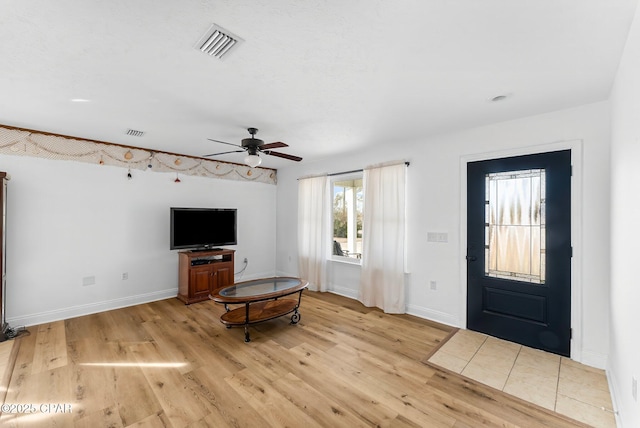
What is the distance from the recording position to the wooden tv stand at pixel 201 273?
4.45 m

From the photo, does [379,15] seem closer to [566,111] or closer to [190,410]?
[566,111]

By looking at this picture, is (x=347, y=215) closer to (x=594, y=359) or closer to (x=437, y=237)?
(x=437, y=237)

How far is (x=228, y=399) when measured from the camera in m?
2.17

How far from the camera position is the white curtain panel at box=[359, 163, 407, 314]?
13.1ft

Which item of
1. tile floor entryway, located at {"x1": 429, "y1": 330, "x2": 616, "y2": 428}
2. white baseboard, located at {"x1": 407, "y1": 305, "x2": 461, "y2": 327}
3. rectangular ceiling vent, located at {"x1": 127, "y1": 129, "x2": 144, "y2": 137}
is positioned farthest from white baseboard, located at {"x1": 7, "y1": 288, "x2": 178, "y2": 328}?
tile floor entryway, located at {"x1": 429, "y1": 330, "x2": 616, "y2": 428}

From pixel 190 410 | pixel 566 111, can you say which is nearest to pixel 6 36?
pixel 190 410

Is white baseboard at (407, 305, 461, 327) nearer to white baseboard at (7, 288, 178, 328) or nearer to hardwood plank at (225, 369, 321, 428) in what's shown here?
hardwood plank at (225, 369, 321, 428)

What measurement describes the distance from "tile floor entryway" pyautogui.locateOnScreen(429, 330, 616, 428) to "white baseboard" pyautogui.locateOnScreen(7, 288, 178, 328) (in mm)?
4237

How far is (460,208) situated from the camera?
350cm

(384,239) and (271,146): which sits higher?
(271,146)

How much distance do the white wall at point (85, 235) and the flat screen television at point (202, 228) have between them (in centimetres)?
33

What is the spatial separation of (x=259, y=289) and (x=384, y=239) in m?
1.95

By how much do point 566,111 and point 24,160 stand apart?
6292mm

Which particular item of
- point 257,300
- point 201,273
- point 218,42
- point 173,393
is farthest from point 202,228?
point 218,42
